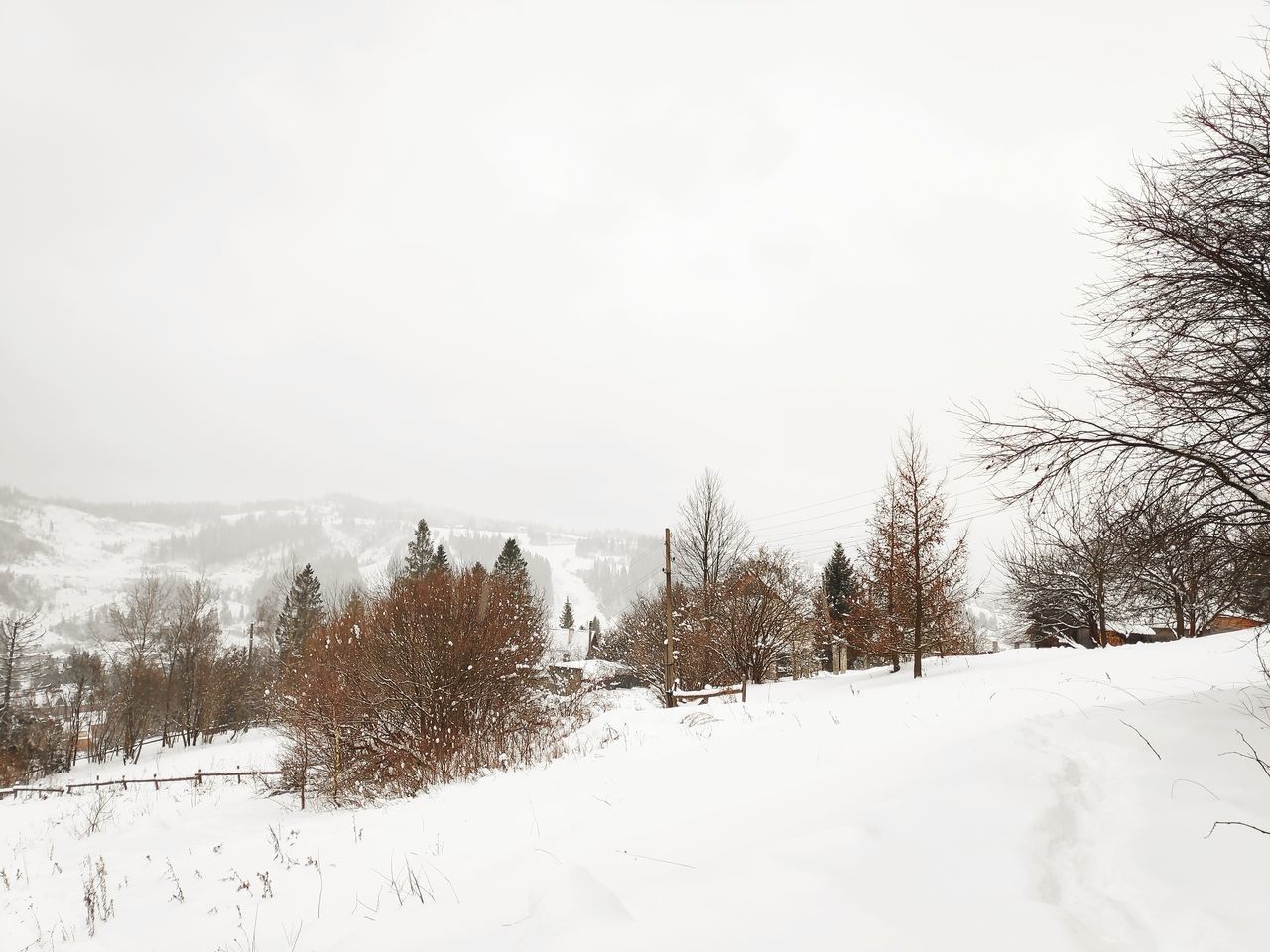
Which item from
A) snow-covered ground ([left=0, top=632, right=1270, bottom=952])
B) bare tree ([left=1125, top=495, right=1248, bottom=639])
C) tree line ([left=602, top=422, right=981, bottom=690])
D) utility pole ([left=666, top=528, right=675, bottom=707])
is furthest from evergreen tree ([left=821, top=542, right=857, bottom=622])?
bare tree ([left=1125, top=495, right=1248, bottom=639])

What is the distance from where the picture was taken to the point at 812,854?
11.1 feet

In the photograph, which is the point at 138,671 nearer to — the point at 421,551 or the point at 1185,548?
the point at 421,551

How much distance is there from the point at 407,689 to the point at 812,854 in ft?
37.5

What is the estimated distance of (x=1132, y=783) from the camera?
3754mm

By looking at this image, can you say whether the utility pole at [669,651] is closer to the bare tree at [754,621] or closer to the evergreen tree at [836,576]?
the bare tree at [754,621]

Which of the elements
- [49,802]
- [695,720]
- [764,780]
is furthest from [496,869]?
[49,802]

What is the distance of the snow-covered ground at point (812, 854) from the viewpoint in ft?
9.24

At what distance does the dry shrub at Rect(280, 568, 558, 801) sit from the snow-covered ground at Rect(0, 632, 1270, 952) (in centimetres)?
408

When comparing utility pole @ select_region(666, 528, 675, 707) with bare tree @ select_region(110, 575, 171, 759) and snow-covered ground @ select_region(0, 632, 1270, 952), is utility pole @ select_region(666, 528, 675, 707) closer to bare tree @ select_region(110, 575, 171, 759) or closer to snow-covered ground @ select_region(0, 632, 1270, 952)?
snow-covered ground @ select_region(0, 632, 1270, 952)

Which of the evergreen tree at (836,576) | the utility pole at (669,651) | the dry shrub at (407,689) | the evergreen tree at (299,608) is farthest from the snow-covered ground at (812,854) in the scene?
the evergreen tree at (836,576)

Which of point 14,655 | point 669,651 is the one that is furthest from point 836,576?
point 14,655

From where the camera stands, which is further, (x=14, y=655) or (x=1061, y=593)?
(x=14, y=655)

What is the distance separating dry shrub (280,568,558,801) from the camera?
12.4 m

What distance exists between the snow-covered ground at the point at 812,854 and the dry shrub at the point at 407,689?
4.08m
